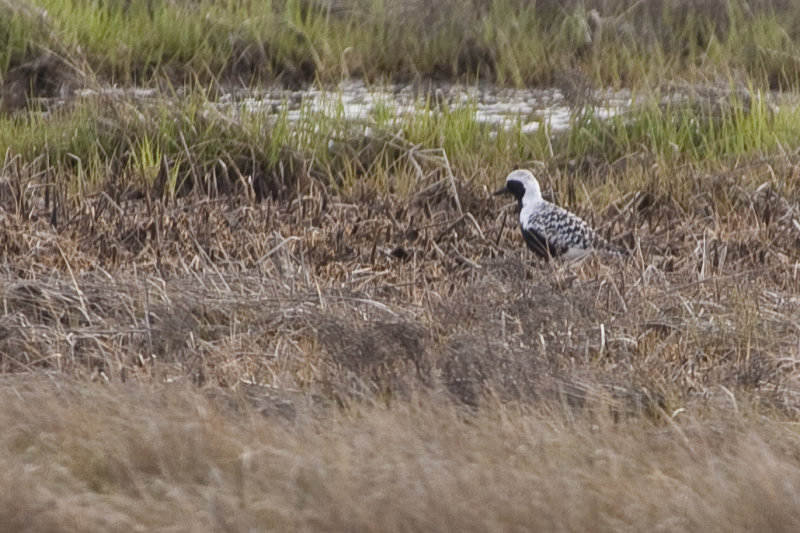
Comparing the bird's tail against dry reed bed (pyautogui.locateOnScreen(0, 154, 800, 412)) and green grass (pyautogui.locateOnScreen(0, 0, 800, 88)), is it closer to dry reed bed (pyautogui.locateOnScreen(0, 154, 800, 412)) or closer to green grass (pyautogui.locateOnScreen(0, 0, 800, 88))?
dry reed bed (pyautogui.locateOnScreen(0, 154, 800, 412))

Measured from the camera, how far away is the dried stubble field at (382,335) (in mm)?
2787

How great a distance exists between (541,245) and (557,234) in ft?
0.27

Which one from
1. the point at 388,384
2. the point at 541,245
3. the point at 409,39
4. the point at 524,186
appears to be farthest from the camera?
the point at 409,39

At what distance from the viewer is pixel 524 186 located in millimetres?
6195

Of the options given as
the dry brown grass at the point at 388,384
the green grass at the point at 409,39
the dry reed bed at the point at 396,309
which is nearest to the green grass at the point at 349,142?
the dry reed bed at the point at 396,309

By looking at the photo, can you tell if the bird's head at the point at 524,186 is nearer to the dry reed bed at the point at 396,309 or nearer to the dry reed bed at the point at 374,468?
the dry reed bed at the point at 396,309

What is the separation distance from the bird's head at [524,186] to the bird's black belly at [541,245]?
24cm

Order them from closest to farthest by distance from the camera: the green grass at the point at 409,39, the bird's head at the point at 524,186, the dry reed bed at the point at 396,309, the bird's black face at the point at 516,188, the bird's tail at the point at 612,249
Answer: the dry reed bed at the point at 396,309 → the bird's tail at the point at 612,249 → the bird's head at the point at 524,186 → the bird's black face at the point at 516,188 → the green grass at the point at 409,39

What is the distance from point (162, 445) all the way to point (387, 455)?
0.51 meters

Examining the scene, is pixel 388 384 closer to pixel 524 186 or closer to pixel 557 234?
pixel 557 234

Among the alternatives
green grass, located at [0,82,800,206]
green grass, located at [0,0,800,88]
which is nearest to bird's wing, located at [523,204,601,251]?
green grass, located at [0,82,800,206]

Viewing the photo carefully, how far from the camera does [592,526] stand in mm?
2711

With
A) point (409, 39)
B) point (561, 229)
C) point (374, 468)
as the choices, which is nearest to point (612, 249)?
point (561, 229)

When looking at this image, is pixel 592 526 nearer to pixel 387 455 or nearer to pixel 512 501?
pixel 512 501
